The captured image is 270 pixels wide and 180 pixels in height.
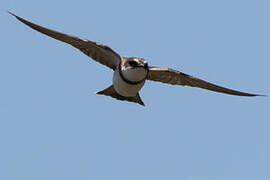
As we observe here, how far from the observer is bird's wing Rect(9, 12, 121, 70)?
20594mm

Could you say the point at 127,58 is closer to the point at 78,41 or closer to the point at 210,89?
the point at 78,41

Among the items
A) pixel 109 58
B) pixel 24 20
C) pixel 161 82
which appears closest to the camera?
pixel 24 20

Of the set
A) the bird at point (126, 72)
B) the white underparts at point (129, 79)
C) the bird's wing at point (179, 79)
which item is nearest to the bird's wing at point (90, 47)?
the bird at point (126, 72)

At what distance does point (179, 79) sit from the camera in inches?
928

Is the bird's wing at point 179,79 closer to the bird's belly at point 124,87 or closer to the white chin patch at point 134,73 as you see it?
the bird's belly at point 124,87

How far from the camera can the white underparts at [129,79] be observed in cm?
2072

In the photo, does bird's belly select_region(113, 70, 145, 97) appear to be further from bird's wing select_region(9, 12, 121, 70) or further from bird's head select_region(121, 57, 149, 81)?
bird's wing select_region(9, 12, 121, 70)

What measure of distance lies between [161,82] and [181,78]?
670 mm

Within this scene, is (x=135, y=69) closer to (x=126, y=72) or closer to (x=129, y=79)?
(x=126, y=72)

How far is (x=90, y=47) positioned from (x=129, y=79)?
1725 millimetres

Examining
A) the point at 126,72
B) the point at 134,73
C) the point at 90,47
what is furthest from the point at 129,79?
the point at 90,47

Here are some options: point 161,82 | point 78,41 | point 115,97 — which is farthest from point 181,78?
point 78,41

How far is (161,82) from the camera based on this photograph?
2362 cm

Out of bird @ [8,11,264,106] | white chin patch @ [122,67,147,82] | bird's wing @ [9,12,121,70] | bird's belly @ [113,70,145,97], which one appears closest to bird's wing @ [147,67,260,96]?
bird @ [8,11,264,106]
